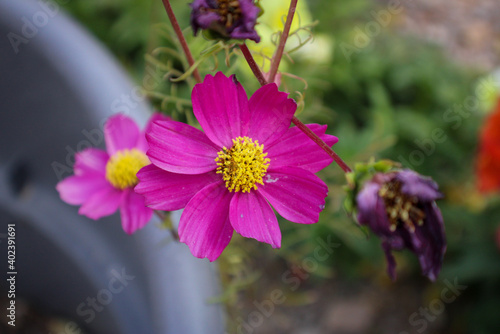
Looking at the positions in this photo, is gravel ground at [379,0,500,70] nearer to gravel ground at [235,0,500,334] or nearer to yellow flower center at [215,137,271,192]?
gravel ground at [235,0,500,334]

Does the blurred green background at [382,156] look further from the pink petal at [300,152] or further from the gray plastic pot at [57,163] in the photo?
the pink petal at [300,152]

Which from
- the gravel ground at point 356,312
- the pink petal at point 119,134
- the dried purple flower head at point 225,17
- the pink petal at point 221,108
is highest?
the dried purple flower head at point 225,17

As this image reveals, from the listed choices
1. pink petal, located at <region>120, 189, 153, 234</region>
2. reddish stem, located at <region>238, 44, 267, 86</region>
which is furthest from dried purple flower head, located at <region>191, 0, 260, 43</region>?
pink petal, located at <region>120, 189, 153, 234</region>

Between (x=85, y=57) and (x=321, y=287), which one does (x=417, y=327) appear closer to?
(x=321, y=287)

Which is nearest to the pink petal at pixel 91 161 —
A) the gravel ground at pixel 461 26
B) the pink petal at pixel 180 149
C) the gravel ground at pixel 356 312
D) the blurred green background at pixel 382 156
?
the pink petal at pixel 180 149

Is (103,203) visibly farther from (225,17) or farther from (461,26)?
(461,26)
